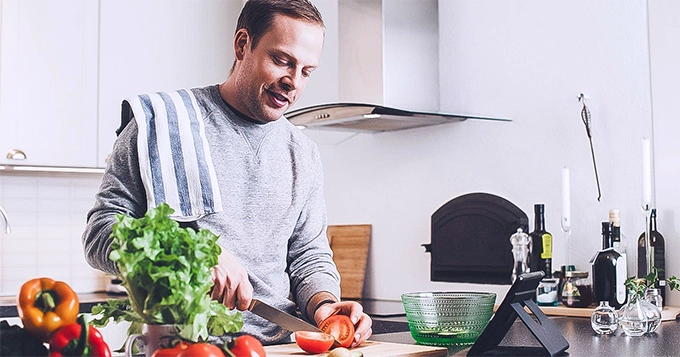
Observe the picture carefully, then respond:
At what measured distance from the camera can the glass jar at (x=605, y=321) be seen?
194 cm

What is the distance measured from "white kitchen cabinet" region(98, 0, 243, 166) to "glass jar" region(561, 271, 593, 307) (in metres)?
1.98

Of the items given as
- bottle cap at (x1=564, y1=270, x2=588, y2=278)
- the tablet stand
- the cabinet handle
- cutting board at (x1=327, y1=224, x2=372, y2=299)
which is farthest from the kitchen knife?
the cabinet handle

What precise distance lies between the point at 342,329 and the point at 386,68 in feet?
5.21

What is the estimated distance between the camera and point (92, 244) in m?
1.61

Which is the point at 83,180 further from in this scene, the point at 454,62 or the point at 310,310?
the point at 310,310

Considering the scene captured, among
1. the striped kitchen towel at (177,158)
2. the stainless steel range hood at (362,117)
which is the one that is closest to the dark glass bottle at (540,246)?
the stainless steel range hood at (362,117)

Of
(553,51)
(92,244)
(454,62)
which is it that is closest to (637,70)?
(553,51)

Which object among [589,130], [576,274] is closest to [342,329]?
[576,274]

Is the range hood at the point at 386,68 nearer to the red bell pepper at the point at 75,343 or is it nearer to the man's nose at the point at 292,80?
the man's nose at the point at 292,80

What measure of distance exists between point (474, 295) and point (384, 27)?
157 cm

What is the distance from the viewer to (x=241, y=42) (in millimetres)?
1917

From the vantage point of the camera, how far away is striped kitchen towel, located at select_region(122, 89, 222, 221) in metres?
1.72

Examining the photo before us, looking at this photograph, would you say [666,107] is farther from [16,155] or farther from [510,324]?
[16,155]

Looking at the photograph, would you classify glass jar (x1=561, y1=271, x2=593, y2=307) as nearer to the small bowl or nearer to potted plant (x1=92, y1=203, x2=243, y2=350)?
the small bowl
